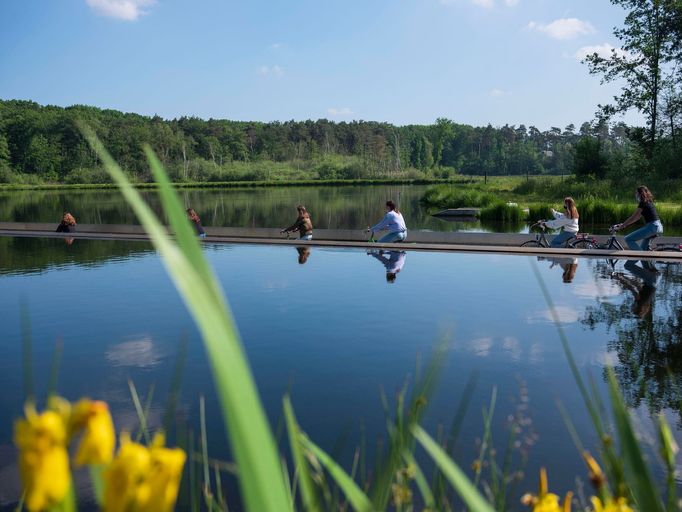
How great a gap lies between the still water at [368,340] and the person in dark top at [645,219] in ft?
2.46

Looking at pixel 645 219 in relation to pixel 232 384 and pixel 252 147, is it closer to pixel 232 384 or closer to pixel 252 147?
pixel 232 384

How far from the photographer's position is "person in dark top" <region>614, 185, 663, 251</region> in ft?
46.6

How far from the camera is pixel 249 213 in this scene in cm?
3934

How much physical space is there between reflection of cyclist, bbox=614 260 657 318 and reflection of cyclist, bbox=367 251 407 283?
4433mm

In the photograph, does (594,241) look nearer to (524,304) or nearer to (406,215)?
(524,304)

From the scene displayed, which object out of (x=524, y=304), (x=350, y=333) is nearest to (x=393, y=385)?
(x=350, y=333)

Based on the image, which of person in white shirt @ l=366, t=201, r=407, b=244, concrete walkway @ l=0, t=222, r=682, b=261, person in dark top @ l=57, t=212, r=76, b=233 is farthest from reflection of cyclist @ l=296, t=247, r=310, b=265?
person in dark top @ l=57, t=212, r=76, b=233

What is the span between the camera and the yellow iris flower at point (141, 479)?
641 mm

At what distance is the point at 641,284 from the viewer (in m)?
12.6

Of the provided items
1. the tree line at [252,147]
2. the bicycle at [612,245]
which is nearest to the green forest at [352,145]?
the tree line at [252,147]

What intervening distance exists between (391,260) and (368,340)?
759 centimetres

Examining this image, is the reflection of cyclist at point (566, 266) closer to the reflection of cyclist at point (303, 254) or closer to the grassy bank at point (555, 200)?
the reflection of cyclist at point (303, 254)

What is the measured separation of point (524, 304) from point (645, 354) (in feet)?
10.6

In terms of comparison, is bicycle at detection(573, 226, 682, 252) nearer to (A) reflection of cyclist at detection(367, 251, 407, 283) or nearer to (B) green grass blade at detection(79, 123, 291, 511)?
(A) reflection of cyclist at detection(367, 251, 407, 283)
